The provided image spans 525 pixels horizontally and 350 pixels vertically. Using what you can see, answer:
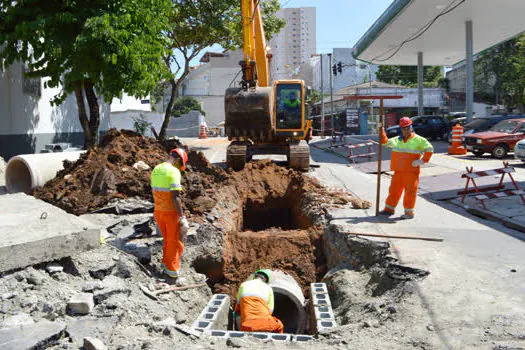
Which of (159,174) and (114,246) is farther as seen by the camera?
(114,246)

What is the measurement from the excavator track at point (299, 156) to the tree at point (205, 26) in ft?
25.7

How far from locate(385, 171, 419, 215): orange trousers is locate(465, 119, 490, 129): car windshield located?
45.4 ft

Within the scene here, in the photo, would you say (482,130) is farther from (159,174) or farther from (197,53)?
(159,174)

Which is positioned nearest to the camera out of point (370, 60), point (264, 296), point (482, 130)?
point (264, 296)

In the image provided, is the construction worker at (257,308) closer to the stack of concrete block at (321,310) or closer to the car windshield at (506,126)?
the stack of concrete block at (321,310)

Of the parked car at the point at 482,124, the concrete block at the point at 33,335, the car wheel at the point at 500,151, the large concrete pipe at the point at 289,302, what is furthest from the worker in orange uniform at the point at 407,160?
the parked car at the point at 482,124

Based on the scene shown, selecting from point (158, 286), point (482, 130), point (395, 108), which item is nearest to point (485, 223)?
point (158, 286)

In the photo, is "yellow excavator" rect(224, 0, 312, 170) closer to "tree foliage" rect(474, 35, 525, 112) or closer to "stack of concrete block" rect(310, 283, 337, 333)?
"stack of concrete block" rect(310, 283, 337, 333)

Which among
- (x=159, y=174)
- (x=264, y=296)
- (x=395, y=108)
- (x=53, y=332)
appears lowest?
(x=264, y=296)

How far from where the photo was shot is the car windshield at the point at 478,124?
67.8 ft

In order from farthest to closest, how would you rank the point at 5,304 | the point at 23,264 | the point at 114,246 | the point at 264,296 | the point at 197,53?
the point at 197,53 < the point at 114,246 < the point at 264,296 < the point at 23,264 < the point at 5,304

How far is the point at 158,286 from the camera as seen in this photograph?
6254mm

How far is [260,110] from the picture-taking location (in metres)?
12.8

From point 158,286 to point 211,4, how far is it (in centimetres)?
1762
